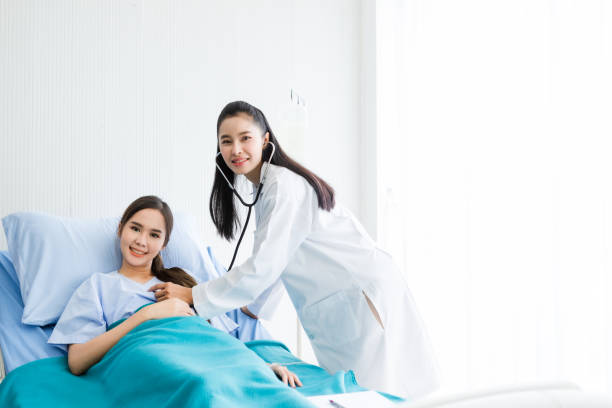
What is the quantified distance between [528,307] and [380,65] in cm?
142

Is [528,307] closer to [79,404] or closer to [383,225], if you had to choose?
[383,225]

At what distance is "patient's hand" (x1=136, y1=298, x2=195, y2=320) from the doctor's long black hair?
1.27 ft

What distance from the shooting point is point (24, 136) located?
186cm

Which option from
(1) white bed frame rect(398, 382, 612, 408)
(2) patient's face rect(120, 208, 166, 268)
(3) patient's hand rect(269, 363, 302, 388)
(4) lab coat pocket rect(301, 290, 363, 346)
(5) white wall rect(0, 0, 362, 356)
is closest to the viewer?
(1) white bed frame rect(398, 382, 612, 408)

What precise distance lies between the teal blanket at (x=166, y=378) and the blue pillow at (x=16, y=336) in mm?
72

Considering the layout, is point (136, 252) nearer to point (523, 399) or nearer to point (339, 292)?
point (339, 292)

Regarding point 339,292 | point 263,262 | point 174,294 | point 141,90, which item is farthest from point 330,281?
point 141,90

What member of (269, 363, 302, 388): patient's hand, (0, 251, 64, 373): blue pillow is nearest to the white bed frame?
(269, 363, 302, 388): patient's hand

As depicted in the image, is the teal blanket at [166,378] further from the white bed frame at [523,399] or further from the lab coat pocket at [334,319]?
the white bed frame at [523,399]

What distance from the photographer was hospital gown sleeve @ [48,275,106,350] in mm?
1288

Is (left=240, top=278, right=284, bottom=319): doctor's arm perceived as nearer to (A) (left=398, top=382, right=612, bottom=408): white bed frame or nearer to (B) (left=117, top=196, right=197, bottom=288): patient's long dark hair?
(B) (left=117, top=196, right=197, bottom=288): patient's long dark hair

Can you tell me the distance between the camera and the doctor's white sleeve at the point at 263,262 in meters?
1.29

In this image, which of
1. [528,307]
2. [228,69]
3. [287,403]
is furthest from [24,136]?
[528,307]

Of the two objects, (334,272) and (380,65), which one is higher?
(380,65)
